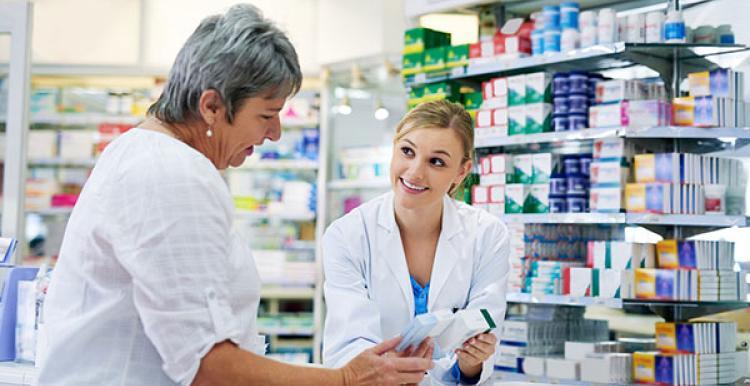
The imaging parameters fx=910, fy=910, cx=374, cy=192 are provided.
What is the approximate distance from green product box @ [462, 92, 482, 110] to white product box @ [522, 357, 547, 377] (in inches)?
53.2

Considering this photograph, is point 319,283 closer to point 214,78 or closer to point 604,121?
point 604,121

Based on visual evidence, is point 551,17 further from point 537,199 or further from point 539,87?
point 537,199

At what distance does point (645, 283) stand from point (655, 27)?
3.99 feet

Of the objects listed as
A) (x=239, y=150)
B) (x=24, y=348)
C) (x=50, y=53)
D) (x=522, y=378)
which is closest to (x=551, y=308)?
(x=522, y=378)

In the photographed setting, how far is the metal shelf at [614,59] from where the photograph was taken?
4.29 m

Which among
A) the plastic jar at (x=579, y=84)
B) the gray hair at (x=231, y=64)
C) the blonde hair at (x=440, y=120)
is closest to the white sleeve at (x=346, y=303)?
the blonde hair at (x=440, y=120)

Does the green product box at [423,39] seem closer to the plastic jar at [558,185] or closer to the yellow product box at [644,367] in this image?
the plastic jar at [558,185]

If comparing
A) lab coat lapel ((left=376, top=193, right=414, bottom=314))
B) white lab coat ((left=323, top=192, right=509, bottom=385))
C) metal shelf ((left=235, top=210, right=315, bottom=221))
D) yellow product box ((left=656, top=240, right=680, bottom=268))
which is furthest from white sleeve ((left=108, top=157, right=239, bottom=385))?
metal shelf ((left=235, top=210, right=315, bottom=221))

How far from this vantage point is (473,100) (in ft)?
16.1

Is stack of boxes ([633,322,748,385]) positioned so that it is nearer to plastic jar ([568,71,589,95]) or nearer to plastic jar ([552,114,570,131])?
plastic jar ([552,114,570,131])

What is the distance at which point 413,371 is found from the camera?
1.95m

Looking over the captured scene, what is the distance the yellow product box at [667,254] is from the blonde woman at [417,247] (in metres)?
1.56

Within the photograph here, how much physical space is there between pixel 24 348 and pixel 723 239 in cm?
313

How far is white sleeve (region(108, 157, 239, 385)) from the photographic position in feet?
4.85
